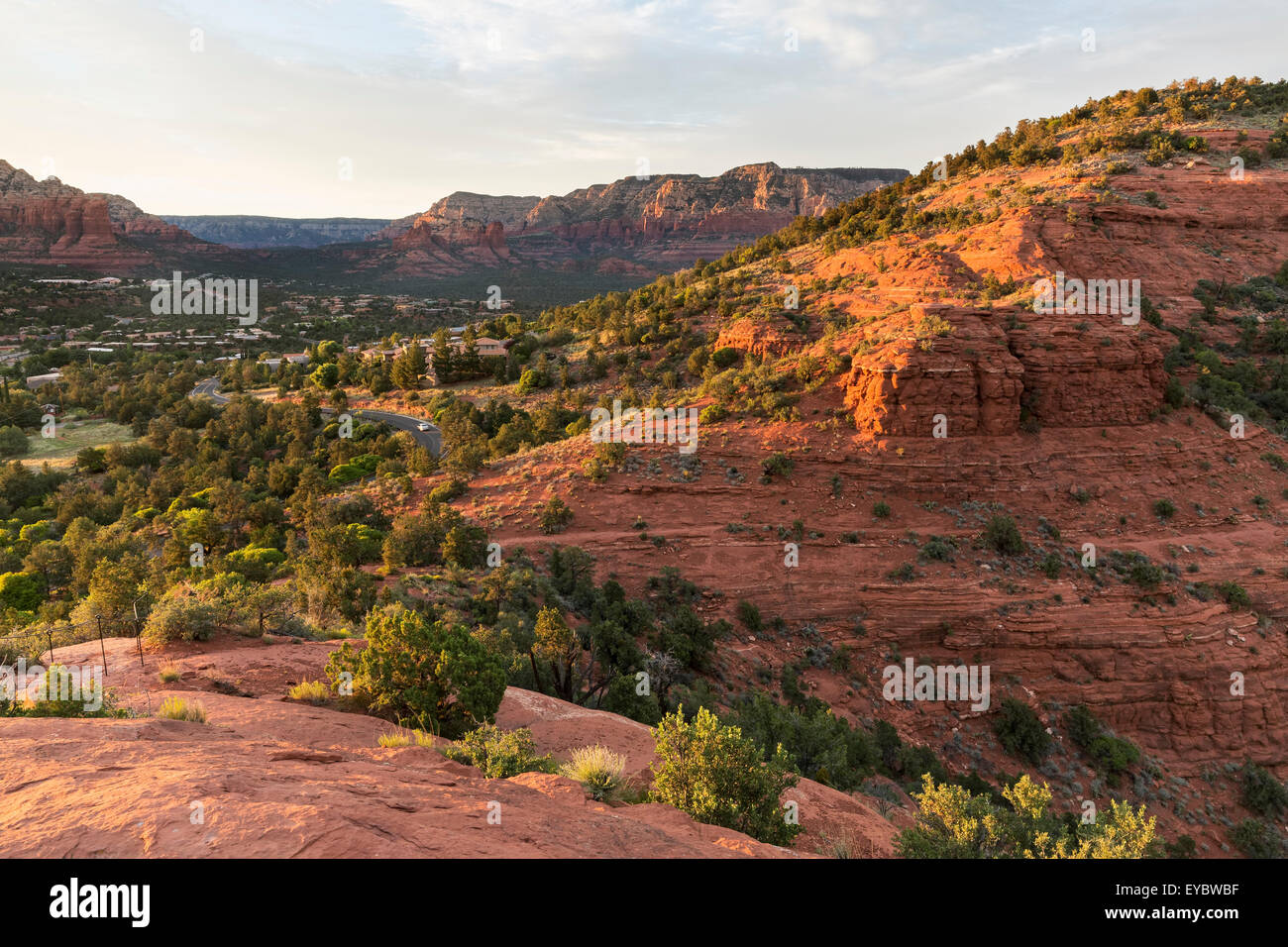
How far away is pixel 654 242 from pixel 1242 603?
175 metres

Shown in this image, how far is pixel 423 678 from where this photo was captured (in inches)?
377

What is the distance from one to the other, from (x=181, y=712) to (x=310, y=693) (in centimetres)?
198

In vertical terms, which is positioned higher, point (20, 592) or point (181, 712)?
point (181, 712)

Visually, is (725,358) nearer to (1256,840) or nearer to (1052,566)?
(1052,566)

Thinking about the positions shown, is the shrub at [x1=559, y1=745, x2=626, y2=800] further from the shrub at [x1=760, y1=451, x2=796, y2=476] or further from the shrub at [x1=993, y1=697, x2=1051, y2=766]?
the shrub at [x1=760, y1=451, x2=796, y2=476]

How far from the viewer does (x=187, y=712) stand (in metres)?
8.14

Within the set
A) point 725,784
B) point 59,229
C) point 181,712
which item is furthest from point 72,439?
point 59,229

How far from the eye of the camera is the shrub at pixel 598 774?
7233mm

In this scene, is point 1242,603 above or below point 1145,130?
below

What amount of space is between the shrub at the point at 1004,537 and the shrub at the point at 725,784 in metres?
18.9

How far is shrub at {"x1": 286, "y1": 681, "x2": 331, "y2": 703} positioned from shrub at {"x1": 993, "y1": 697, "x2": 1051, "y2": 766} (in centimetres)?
1914

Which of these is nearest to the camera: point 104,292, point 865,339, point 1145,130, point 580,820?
point 580,820
